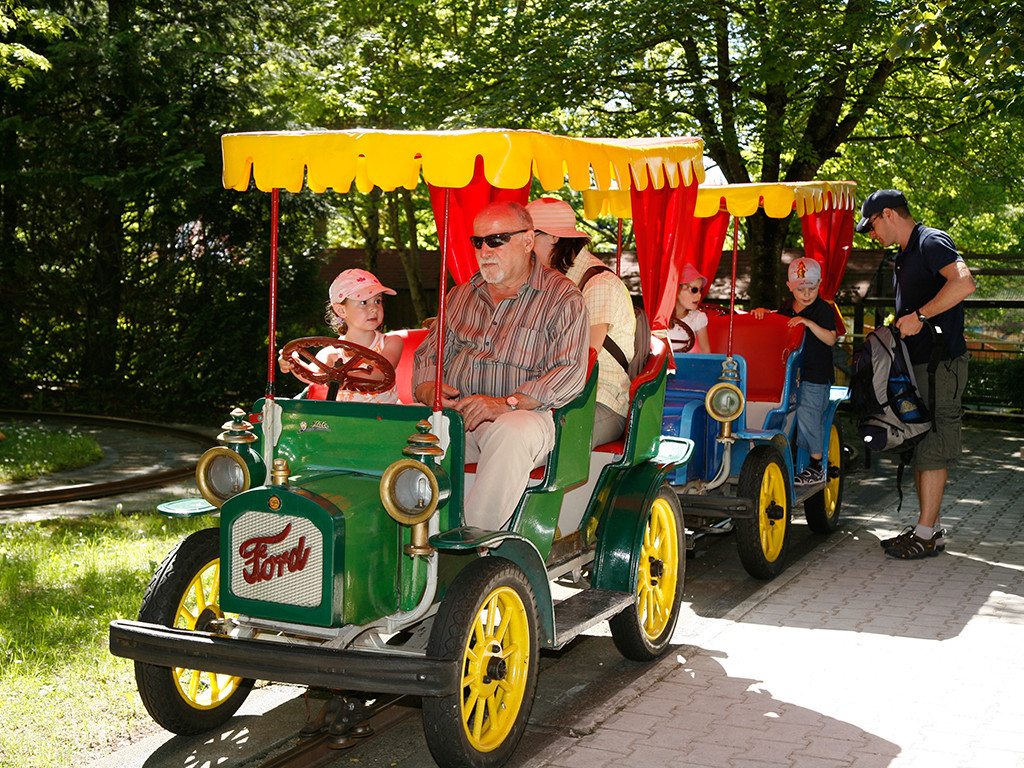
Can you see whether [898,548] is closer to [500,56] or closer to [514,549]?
[514,549]

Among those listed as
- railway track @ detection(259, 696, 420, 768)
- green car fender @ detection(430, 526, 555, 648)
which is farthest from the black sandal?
railway track @ detection(259, 696, 420, 768)

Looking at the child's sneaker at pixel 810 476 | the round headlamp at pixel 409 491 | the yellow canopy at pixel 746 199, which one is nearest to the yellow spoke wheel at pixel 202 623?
the round headlamp at pixel 409 491

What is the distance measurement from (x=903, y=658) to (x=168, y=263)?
45.7ft

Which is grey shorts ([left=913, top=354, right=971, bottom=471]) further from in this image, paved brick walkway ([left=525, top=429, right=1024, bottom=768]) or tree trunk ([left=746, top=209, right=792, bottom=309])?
tree trunk ([left=746, top=209, right=792, bottom=309])

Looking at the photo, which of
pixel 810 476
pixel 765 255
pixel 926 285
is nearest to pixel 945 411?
pixel 926 285

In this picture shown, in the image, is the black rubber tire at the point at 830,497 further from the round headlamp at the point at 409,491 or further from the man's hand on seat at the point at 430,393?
the round headlamp at the point at 409,491

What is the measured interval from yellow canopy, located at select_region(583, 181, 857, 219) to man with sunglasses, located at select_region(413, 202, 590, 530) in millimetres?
2636

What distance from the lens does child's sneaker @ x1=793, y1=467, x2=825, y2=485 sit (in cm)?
818

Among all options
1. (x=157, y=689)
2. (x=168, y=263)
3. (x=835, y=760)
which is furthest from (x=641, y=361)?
(x=168, y=263)

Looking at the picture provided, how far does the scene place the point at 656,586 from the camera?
5.82m

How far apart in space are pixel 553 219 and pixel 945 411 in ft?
10.4

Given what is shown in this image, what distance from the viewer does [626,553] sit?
5367 mm

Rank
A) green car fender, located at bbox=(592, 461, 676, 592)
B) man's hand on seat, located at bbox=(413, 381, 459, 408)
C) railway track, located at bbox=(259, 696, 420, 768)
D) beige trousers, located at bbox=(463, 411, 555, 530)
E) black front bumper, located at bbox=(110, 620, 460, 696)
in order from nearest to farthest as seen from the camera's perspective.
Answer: black front bumper, located at bbox=(110, 620, 460, 696) → railway track, located at bbox=(259, 696, 420, 768) → beige trousers, located at bbox=(463, 411, 555, 530) → man's hand on seat, located at bbox=(413, 381, 459, 408) → green car fender, located at bbox=(592, 461, 676, 592)

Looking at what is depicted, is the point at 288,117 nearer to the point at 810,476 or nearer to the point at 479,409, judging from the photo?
the point at 810,476
